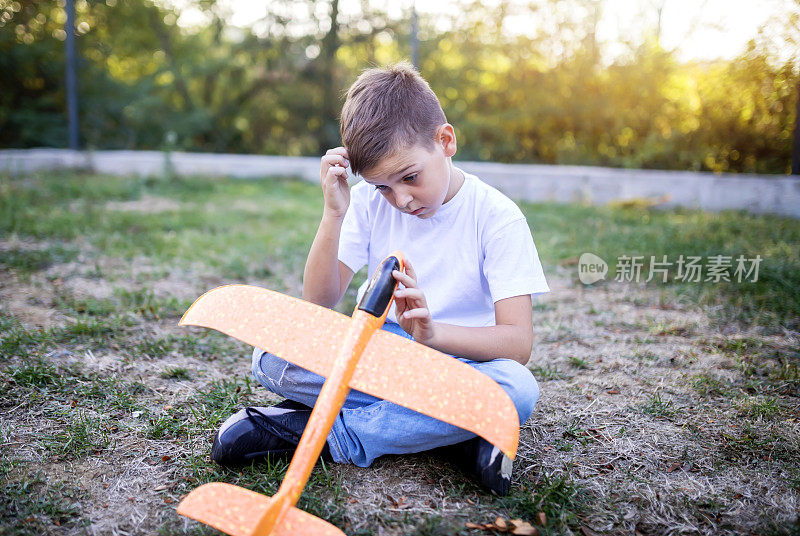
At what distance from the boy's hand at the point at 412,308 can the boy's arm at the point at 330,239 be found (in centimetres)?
42

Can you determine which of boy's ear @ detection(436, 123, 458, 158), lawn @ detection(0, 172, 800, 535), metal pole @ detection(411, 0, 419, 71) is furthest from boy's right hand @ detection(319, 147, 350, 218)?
metal pole @ detection(411, 0, 419, 71)

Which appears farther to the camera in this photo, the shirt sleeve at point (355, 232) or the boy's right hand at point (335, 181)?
the shirt sleeve at point (355, 232)

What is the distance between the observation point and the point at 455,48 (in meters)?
9.73

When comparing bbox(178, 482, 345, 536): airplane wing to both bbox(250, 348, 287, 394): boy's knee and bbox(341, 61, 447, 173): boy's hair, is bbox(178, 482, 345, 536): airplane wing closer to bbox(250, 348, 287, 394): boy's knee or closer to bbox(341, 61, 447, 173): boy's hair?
bbox(250, 348, 287, 394): boy's knee

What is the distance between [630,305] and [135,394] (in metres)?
2.79

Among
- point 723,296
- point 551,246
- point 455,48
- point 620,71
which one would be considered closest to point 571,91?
point 620,71

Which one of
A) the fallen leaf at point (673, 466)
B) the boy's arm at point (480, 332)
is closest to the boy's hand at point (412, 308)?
the boy's arm at point (480, 332)

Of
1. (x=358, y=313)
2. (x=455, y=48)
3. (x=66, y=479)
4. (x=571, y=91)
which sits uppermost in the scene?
(x=455, y=48)

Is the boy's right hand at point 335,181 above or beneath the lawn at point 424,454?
above

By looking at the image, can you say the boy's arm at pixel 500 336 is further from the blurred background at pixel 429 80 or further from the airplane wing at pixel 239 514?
the blurred background at pixel 429 80

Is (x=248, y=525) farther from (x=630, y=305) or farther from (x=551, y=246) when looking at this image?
A: (x=551, y=246)

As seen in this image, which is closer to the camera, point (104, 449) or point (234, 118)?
point (104, 449)

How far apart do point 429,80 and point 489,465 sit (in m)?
8.91

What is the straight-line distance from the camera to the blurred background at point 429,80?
7496mm
